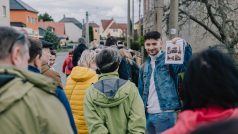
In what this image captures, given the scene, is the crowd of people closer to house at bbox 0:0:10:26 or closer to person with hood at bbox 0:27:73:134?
person with hood at bbox 0:27:73:134

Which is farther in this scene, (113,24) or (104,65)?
(113,24)

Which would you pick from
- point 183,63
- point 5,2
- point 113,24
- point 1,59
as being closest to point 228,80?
point 1,59

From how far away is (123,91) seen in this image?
484 centimetres

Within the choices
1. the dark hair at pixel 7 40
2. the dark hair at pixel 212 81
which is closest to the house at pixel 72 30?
the dark hair at pixel 7 40

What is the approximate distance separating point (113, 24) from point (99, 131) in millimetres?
152350

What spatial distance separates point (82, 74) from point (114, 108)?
1.14 meters

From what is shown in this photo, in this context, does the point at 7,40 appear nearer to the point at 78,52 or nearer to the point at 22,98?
the point at 22,98

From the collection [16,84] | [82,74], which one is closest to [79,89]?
[82,74]

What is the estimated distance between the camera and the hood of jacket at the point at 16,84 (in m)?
2.66

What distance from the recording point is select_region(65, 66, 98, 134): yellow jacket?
5.86 meters

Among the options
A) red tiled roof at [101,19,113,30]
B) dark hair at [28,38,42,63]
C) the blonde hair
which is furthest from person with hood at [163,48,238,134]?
red tiled roof at [101,19,113,30]

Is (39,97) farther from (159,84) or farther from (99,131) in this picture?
(159,84)

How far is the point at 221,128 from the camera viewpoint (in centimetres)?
152

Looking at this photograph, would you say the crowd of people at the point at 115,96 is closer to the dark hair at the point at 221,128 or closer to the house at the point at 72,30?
the dark hair at the point at 221,128
